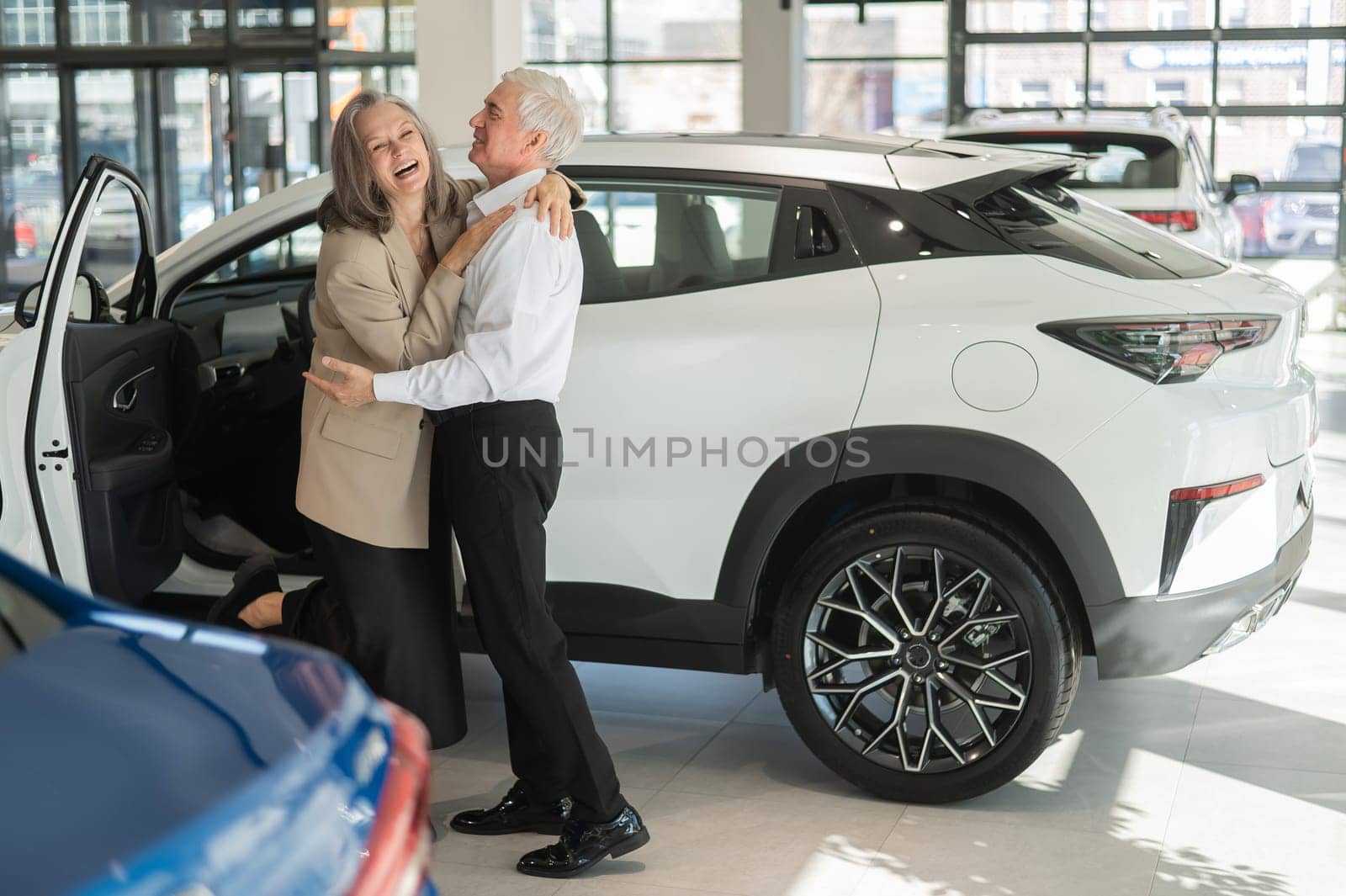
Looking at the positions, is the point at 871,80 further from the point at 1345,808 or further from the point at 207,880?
the point at 207,880

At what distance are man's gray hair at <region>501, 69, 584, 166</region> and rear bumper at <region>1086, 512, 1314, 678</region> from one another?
151cm

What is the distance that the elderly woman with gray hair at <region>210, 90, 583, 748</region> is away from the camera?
2.91m

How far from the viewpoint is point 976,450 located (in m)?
3.12

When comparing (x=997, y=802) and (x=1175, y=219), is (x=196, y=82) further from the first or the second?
(x=997, y=802)

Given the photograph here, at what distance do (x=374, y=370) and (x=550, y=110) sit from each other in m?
0.64

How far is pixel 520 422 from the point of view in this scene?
2898mm

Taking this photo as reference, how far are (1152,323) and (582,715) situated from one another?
146 centimetres

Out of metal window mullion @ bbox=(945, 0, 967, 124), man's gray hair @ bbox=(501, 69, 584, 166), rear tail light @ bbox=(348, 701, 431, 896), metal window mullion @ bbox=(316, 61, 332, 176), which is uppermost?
metal window mullion @ bbox=(945, 0, 967, 124)

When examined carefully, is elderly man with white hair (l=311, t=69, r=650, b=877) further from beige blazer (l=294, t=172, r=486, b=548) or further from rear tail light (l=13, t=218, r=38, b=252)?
rear tail light (l=13, t=218, r=38, b=252)

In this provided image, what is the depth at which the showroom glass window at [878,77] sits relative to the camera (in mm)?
18484

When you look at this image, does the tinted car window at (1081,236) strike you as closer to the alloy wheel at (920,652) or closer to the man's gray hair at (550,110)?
the alloy wheel at (920,652)

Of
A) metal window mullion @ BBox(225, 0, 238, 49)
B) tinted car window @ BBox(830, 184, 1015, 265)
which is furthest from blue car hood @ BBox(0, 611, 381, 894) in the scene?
metal window mullion @ BBox(225, 0, 238, 49)

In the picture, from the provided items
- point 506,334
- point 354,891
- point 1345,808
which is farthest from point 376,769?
point 1345,808

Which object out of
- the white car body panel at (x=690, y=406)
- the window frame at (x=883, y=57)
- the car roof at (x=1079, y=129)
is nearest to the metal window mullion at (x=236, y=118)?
the window frame at (x=883, y=57)
